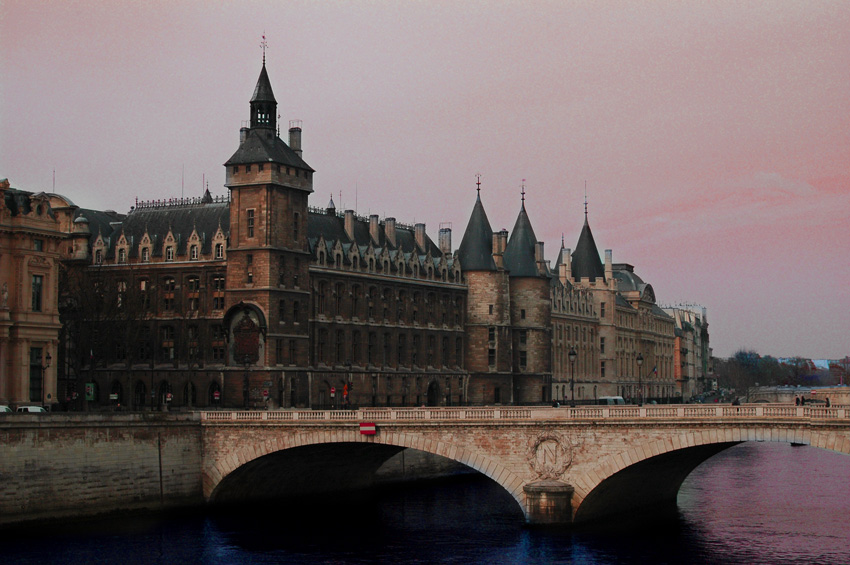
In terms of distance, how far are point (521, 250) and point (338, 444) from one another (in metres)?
61.4

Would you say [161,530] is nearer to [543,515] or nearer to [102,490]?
[102,490]

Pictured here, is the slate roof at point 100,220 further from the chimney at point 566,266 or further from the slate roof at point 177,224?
the chimney at point 566,266

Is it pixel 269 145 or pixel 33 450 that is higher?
pixel 269 145

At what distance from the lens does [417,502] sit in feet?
284

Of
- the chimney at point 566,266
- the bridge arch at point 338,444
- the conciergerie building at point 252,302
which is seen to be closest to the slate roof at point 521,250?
the conciergerie building at point 252,302

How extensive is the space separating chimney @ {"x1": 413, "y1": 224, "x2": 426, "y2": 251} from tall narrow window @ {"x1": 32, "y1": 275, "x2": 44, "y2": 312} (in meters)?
52.5

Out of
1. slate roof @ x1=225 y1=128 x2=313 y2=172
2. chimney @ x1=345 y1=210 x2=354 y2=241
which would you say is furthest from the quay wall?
chimney @ x1=345 y1=210 x2=354 y2=241

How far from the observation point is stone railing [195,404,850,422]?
6216 centimetres

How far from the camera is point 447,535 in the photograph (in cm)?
7069

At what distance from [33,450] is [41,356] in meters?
17.1

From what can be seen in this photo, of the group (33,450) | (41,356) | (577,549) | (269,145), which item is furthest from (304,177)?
(577,549)

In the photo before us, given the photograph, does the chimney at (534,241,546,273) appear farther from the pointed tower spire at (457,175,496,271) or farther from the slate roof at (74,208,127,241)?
the slate roof at (74,208,127,241)

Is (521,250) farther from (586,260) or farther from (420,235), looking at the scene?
(586,260)

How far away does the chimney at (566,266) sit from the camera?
169250mm
